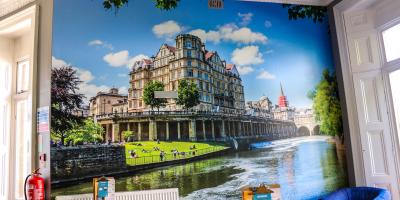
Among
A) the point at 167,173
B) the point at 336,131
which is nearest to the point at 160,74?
the point at 167,173

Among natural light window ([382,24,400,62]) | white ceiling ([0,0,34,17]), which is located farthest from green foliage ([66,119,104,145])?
natural light window ([382,24,400,62])

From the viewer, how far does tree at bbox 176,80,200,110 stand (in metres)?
4.61

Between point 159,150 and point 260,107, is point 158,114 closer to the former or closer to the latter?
point 159,150

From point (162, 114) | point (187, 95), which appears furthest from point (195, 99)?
point (162, 114)

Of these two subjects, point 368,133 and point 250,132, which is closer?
point 368,133

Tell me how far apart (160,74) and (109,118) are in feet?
3.04

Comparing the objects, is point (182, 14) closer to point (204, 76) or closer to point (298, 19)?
point (204, 76)

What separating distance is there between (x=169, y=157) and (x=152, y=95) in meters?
0.89

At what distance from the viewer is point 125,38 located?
4367mm

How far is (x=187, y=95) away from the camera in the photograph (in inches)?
182

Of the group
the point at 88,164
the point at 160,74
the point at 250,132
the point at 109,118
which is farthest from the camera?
the point at 250,132

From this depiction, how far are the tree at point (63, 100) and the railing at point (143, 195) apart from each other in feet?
2.28

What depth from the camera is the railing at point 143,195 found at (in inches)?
150

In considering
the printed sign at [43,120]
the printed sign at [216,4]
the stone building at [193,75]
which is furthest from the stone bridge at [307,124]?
the printed sign at [43,120]
